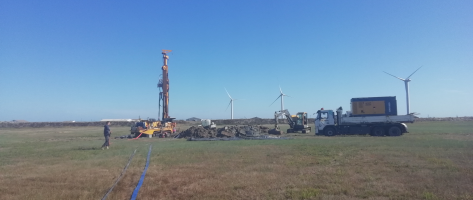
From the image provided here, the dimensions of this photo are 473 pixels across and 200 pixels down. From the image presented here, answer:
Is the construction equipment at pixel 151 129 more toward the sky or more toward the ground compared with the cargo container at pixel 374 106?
more toward the ground

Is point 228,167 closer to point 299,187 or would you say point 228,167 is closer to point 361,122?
point 299,187

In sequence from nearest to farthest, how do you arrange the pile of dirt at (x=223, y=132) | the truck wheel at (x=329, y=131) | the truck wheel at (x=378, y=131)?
the truck wheel at (x=378, y=131) < the truck wheel at (x=329, y=131) < the pile of dirt at (x=223, y=132)

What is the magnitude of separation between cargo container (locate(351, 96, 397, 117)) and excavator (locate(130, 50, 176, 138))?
19314 mm

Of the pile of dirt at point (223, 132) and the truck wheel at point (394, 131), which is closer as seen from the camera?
the truck wheel at point (394, 131)

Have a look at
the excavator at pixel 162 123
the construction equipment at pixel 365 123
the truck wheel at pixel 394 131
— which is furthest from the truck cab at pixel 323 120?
the excavator at pixel 162 123

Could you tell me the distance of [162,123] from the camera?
37844 mm

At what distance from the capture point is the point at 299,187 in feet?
28.0

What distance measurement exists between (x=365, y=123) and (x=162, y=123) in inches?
832

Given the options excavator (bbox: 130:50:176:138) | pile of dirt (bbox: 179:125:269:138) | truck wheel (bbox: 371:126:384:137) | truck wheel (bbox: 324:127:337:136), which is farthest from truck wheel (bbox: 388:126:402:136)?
excavator (bbox: 130:50:176:138)

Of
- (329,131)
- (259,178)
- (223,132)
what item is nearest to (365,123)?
(329,131)

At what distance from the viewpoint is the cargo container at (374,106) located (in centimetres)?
3150

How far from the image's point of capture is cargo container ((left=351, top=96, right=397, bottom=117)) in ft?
103

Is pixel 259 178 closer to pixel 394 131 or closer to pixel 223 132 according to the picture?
pixel 223 132

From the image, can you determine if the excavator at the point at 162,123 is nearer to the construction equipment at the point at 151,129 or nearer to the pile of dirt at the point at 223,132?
the construction equipment at the point at 151,129
